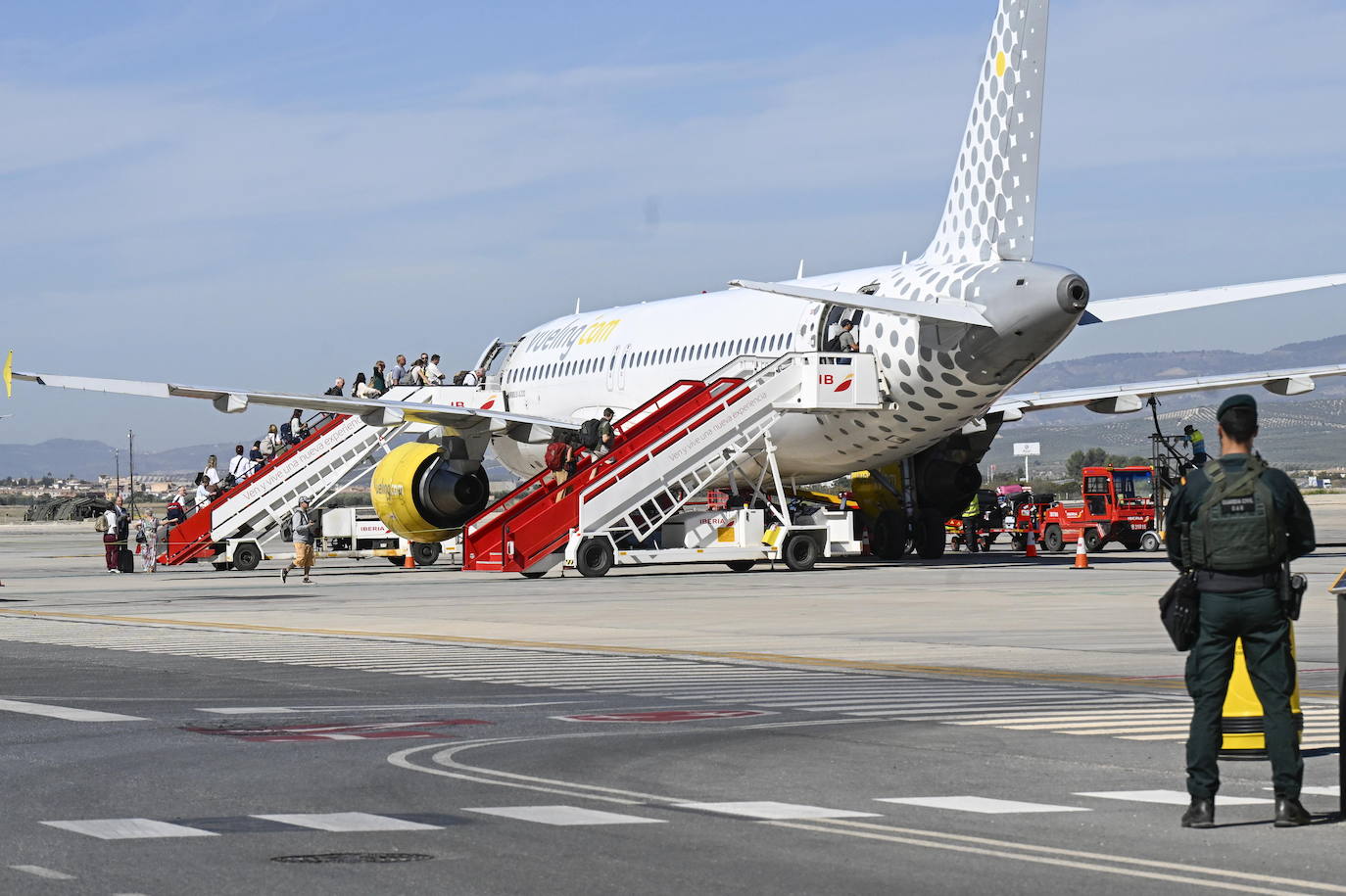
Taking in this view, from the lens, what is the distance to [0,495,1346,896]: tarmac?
7758 millimetres

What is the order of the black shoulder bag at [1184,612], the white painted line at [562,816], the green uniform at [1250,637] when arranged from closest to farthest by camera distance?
the white painted line at [562,816] → the green uniform at [1250,637] → the black shoulder bag at [1184,612]

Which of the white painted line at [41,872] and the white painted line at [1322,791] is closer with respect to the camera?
the white painted line at [41,872]

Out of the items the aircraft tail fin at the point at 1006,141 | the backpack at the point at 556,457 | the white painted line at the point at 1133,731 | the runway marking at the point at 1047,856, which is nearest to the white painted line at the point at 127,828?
the runway marking at the point at 1047,856

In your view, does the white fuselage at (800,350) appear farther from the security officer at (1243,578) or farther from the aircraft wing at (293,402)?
the security officer at (1243,578)

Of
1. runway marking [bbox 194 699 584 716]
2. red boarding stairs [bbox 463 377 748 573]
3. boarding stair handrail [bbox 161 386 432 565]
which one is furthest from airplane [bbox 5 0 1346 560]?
runway marking [bbox 194 699 584 716]

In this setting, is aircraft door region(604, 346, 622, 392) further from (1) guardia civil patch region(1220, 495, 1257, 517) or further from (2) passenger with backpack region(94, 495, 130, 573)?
(1) guardia civil patch region(1220, 495, 1257, 517)

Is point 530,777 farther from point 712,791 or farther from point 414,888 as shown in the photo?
point 414,888

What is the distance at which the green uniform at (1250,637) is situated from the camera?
29.4ft

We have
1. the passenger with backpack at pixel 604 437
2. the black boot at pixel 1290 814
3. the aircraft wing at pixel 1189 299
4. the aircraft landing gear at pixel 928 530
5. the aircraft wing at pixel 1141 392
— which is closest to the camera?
the black boot at pixel 1290 814

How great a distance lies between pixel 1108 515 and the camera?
51.5 metres

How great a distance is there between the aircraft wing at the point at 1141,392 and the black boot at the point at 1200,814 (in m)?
30.2

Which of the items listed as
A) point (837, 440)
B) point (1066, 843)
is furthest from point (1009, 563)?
point (1066, 843)

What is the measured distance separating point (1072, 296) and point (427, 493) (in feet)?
46.2

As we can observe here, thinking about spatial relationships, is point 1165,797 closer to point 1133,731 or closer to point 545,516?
point 1133,731
